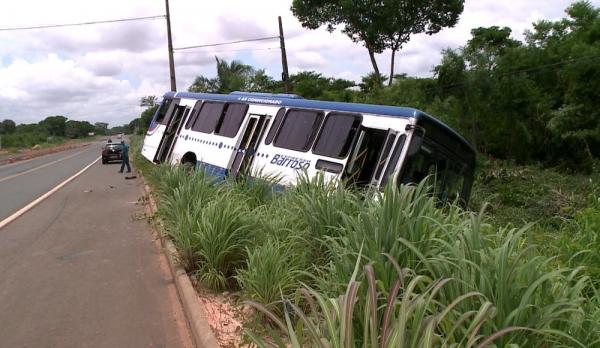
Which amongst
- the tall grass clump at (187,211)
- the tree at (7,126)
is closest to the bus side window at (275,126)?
the tall grass clump at (187,211)

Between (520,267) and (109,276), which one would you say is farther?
(109,276)

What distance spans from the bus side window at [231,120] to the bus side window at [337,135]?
3.12 meters

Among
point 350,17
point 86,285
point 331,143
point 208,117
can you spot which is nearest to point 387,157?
point 331,143

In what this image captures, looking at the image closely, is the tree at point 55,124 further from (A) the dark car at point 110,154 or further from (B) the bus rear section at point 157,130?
(B) the bus rear section at point 157,130

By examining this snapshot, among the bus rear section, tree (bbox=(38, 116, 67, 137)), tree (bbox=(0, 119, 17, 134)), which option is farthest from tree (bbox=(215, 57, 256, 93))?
tree (bbox=(38, 116, 67, 137))

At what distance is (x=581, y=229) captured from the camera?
528cm

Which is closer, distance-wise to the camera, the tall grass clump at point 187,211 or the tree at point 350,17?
the tall grass clump at point 187,211

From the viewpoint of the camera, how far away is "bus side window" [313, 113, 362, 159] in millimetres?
9367

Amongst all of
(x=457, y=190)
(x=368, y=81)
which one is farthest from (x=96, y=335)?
(x=368, y=81)

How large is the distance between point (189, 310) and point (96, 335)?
82cm

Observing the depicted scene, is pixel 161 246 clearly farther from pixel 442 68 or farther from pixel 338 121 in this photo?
pixel 442 68

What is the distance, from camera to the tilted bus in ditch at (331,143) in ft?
27.9

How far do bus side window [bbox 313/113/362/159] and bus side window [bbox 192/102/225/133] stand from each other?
4.38m

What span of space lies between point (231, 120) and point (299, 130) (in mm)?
2875
